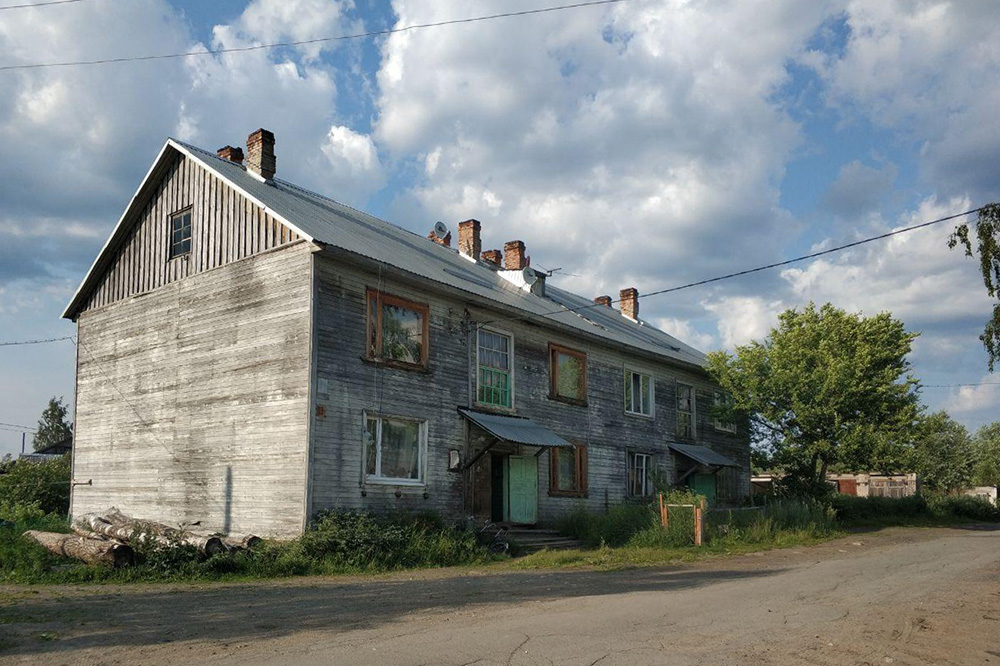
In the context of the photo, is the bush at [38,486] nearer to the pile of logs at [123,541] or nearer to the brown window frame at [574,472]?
the pile of logs at [123,541]

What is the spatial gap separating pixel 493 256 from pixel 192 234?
424 inches

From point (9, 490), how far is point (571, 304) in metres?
18.5

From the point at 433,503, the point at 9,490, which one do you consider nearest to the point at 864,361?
the point at 433,503

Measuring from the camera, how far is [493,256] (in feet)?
92.5

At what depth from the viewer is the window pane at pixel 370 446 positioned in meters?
17.6

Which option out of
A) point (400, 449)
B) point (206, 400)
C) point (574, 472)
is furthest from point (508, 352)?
point (206, 400)

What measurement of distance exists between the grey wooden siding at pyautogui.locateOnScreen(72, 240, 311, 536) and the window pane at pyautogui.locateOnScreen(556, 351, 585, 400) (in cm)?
887

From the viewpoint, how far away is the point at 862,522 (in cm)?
3036

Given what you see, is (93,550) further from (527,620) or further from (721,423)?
(721,423)

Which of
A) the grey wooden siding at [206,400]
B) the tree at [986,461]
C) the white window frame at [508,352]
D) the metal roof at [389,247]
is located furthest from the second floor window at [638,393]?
the tree at [986,461]

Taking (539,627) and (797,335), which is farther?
(797,335)

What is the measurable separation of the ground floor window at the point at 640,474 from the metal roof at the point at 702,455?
4.42 ft

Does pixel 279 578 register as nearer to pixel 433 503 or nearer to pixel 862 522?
pixel 433 503

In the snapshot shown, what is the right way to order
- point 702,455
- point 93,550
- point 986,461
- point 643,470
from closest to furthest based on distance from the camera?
1. point 93,550
2. point 643,470
3. point 702,455
4. point 986,461
